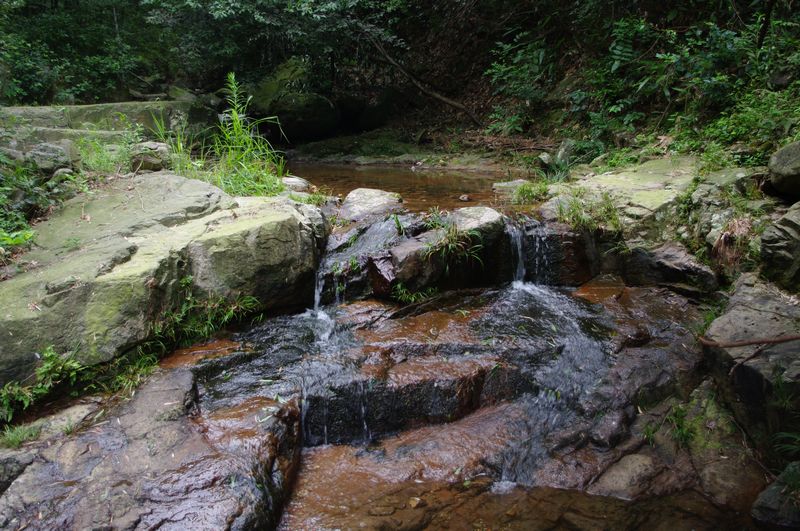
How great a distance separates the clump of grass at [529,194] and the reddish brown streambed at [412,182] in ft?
1.28

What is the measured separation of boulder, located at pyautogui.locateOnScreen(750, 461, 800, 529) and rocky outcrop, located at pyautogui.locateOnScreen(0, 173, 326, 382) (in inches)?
134

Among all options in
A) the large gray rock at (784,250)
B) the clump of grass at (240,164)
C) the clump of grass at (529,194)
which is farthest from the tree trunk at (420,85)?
the large gray rock at (784,250)

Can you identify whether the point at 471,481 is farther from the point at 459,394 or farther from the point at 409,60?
the point at 409,60

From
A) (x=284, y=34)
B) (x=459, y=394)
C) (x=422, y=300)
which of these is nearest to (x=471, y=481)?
(x=459, y=394)

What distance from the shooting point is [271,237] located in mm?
3996

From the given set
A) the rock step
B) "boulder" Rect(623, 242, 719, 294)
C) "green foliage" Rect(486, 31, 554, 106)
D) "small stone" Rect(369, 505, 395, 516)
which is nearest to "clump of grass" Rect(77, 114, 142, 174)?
the rock step

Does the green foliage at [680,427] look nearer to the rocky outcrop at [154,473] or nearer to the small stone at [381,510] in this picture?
the small stone at [381,510]

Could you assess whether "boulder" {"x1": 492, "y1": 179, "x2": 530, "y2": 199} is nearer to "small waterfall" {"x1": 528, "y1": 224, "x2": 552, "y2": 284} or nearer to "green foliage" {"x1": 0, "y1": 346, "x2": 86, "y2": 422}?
"small waterfall" {"x1": 528, "y1": 224, "x2": 552, "y2": 284}

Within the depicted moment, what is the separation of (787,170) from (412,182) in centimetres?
532

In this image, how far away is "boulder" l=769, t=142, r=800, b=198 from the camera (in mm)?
3885

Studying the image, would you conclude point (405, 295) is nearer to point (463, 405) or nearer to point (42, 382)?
point (463, 405)

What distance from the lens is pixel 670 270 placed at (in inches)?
179

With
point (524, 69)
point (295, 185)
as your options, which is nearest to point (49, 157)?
point (295, 185)

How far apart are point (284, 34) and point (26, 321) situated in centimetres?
901
